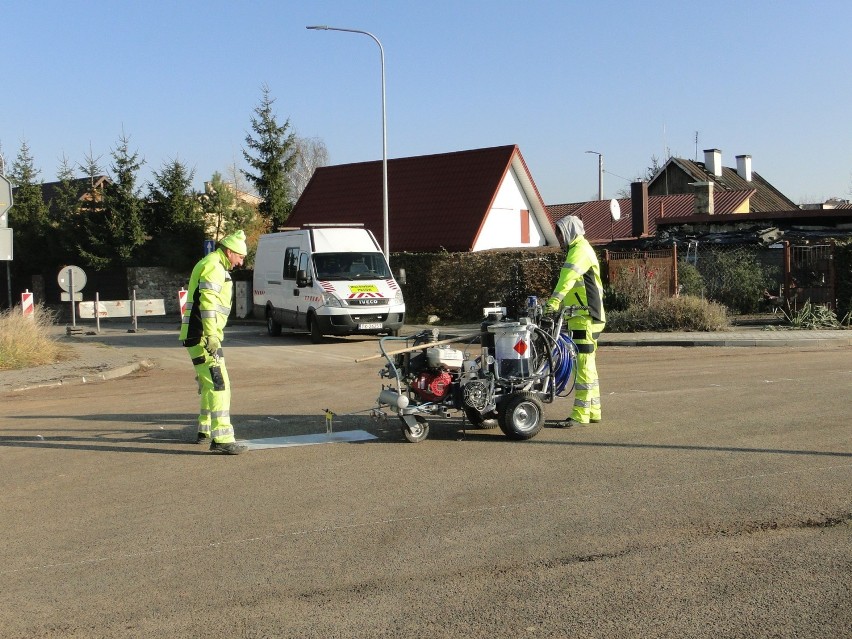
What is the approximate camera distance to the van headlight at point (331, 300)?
20.8 meters

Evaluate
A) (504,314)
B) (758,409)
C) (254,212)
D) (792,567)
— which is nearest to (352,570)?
(792,567)

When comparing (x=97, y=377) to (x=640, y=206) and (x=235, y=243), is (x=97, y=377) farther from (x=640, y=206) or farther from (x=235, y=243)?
(x=640, y=206)

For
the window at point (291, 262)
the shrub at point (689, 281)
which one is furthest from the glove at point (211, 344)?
the shrub at point (689, 281)

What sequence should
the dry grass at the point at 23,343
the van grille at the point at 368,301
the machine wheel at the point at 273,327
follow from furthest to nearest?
the machine wheel at the point at 273,327 → the van grille at the point at 368,301 → the dry grass at the point at 23,343

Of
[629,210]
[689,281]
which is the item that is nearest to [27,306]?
[689,281]

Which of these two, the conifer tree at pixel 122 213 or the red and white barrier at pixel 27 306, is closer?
the red and white barrier at pixel 27 306

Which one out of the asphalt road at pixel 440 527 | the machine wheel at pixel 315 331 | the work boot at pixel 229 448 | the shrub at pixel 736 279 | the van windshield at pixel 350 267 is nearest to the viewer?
Answer: the asphalt road at pixel 440 527

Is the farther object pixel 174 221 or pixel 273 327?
pixel 174 221

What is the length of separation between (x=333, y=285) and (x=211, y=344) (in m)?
12.2

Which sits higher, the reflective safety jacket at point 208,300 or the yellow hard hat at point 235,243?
the yellow hard hat at point 235,243

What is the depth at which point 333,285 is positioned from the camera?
21.1 metres

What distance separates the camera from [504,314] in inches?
368

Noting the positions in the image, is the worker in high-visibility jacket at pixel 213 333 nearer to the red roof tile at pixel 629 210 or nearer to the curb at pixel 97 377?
the curb at pixel 97 377

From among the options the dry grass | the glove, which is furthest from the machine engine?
the dry grass
